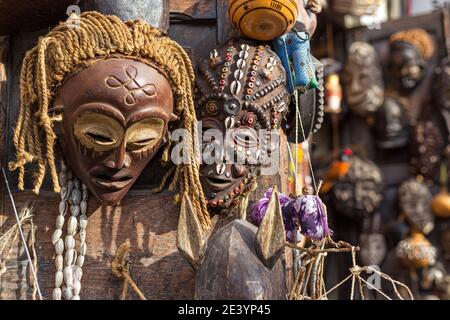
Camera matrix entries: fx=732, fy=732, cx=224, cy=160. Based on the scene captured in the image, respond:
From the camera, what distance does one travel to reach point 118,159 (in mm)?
1887

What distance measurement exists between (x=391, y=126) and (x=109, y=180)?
3.49 metres

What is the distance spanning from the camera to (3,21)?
2.09m

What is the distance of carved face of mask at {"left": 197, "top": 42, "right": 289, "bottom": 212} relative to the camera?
6.59 feet

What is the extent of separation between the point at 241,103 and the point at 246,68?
4.1 inches

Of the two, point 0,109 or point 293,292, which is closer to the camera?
point 293,292

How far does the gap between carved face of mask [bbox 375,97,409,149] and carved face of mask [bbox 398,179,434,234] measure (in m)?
0.33

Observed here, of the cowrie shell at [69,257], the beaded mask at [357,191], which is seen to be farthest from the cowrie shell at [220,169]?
the beaded mask at [357,191]

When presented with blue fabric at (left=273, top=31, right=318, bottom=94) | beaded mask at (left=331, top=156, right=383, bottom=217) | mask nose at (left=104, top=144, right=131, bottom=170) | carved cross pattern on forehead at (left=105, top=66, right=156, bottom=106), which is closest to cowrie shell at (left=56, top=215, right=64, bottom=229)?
mask nose at (left=104, top=144, right=131, bottom=170)

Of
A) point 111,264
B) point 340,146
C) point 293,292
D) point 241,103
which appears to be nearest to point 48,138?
point 111,264

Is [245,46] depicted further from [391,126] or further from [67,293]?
[391,126]

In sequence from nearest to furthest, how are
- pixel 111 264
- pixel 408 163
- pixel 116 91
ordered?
pixel 116 91
pixel 111 264
pixel 408 163

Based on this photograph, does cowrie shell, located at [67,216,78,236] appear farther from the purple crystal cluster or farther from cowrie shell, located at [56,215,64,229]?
the purple crystal cluster

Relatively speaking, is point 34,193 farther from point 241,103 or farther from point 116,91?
point 241,103

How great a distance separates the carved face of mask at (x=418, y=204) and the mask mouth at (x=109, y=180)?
333 cm
